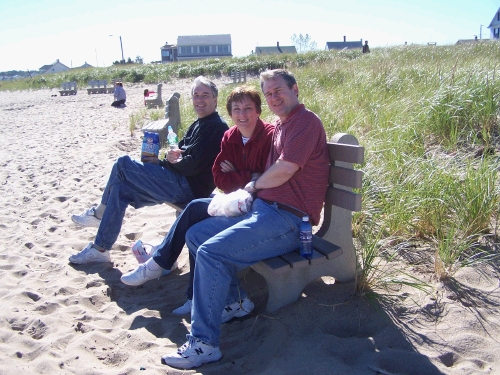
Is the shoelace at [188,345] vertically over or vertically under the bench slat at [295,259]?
under

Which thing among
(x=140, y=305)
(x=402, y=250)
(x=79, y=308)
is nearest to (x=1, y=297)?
(x=79, y=308)

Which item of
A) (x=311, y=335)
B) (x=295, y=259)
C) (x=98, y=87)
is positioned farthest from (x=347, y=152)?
(x=98, y=87)

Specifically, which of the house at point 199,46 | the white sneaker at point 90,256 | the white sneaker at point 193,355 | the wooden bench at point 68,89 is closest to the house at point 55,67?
the house at point 199,46

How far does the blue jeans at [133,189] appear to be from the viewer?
12.0 ft

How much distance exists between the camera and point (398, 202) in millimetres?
3648

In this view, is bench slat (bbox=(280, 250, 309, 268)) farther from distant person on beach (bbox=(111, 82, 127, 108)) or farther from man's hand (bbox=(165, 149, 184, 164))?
distant person on beach (bbox=(111, 82, 127, 108))

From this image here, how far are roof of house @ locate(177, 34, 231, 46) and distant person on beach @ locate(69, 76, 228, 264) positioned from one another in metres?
79.6

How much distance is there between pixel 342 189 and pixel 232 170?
84cm

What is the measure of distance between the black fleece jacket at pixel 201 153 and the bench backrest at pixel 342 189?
1.06 metres

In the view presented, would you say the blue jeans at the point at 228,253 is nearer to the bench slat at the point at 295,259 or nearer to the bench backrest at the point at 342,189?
the bench slat at the point at 295,259

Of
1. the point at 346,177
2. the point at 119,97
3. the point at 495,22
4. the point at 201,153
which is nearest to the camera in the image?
the point at 346,177

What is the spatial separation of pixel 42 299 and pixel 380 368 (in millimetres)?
2419

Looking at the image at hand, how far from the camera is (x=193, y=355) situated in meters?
2.48

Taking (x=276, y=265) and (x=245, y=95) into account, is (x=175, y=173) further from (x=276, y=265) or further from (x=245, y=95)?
(x=276, y=265)
